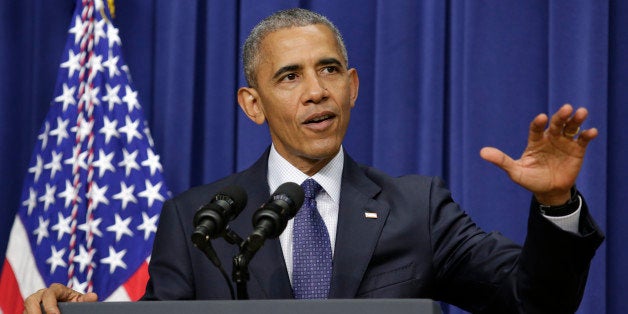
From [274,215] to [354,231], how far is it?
597 mm

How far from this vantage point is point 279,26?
2.33 metres

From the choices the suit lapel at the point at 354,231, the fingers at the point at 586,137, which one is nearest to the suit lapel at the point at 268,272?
the suit lapel at the point at 354,231

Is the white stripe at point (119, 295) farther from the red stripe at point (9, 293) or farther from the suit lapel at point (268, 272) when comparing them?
the suit lapel at point (268, 272)

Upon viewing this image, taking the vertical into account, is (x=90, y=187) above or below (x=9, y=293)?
above

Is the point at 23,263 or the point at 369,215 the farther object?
the point at 23,263

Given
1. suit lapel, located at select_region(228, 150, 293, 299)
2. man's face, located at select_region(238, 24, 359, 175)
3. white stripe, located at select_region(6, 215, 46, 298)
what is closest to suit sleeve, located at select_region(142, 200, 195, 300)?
suit lapel, located at select_region(228, 150, 293, 299)

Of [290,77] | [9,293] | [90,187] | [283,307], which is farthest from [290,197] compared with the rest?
[9,293]

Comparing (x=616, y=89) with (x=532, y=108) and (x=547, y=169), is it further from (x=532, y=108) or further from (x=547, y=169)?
(x=547, y=169)

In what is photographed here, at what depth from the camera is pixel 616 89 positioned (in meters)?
3.15

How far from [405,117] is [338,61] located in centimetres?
106

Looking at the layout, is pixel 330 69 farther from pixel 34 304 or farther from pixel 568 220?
pixel 34 304

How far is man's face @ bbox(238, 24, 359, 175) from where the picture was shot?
2.17 metres

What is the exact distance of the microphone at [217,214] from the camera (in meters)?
1.50

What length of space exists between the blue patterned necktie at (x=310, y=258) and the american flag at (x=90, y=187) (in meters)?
1.16
